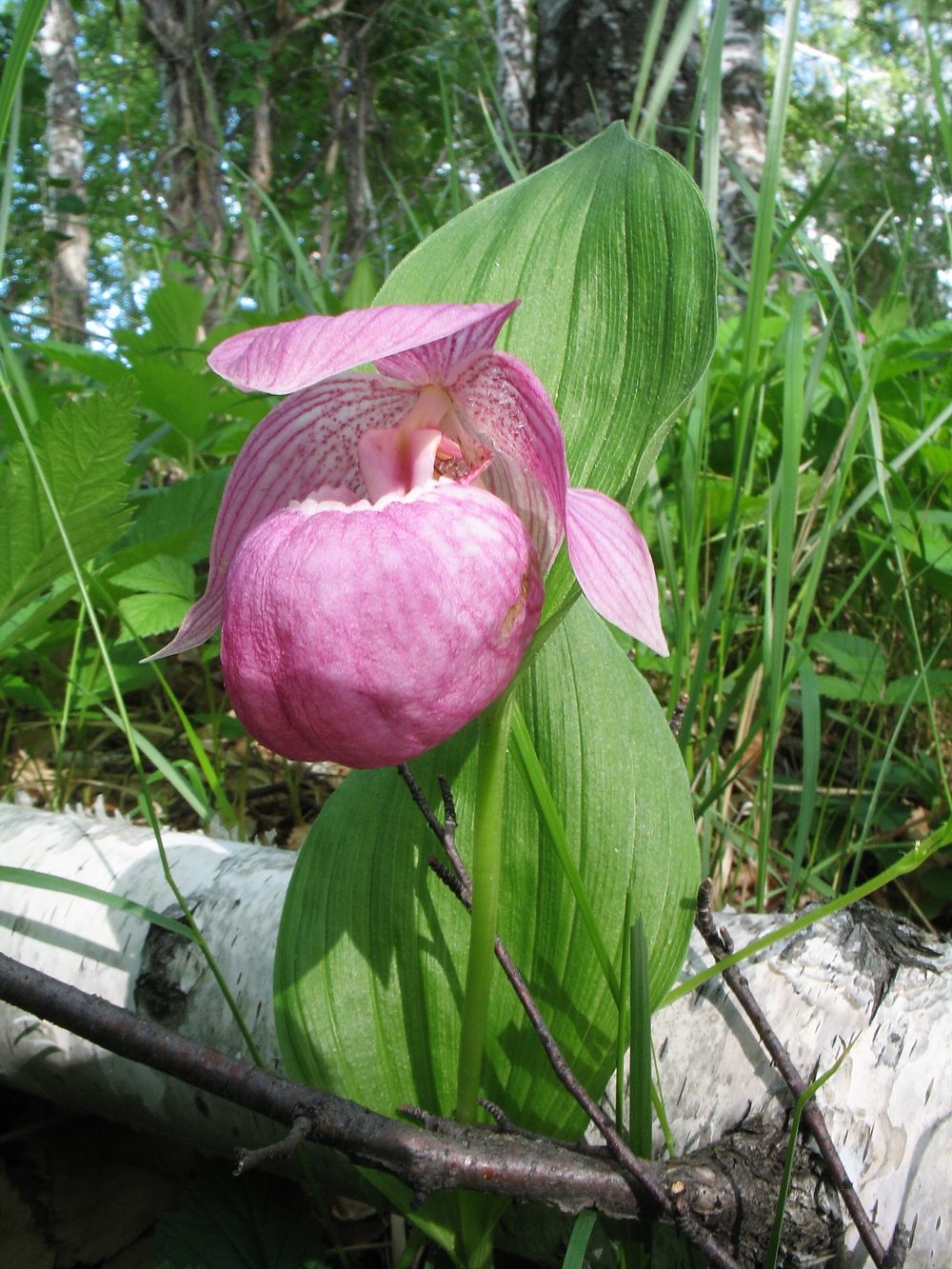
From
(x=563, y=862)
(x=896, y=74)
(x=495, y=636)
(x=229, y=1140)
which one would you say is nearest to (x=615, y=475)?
(x=495, y=636)

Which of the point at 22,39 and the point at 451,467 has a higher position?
the point at 22,39

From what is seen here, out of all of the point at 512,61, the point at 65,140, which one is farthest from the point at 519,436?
the point at 65,140

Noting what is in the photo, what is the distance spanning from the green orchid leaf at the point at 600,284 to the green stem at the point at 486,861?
202 millimetres

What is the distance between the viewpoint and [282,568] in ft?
1.76

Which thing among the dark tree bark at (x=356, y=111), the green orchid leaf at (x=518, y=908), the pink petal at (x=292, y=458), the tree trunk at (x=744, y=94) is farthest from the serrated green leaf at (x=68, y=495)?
the dark tree bark at (x=356, y=111)

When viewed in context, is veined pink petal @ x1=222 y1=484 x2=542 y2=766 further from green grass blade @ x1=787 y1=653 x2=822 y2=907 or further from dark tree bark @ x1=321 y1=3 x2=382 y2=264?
dark tree bark @ x1=321 y1=3 x2=382 y2=264

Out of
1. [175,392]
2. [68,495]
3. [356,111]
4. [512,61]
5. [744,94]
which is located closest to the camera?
[68,495]

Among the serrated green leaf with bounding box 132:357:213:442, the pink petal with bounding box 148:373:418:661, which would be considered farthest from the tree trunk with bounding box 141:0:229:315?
the pink petal with bounding box 148:373:418:661

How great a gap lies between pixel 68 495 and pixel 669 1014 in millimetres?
769

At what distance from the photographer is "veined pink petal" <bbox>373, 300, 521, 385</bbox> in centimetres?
61

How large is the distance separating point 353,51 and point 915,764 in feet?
21.8

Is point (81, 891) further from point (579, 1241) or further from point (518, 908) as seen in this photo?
point (579, 1241)

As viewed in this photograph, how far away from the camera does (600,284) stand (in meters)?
0.65

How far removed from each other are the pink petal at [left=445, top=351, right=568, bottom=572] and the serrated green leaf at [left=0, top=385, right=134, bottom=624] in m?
0.35
